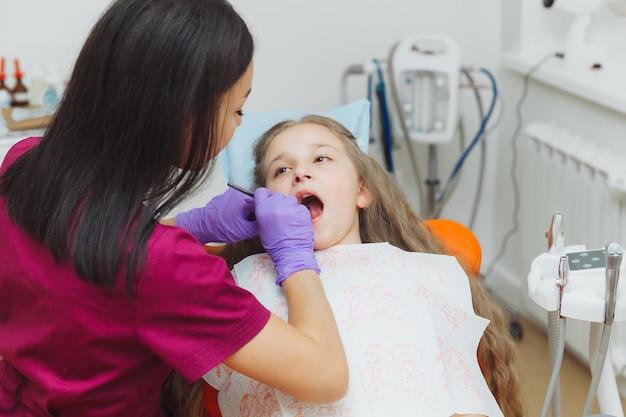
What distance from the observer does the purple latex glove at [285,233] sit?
1437mm

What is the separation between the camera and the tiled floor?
2.45 meters

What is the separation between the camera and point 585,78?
247 centimetres

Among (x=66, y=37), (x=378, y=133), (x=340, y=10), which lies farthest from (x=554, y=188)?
(x=66, y=37)

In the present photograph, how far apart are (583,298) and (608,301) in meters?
0.05

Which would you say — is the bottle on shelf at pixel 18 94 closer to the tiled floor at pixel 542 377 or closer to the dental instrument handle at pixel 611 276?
the tiled floor at pixel 542 377

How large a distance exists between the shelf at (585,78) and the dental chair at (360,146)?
0.62 metres

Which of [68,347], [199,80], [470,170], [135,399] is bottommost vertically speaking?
[470,170]

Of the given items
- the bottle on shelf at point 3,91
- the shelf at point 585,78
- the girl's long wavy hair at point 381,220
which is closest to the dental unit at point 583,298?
the girl's long wavy hair at point 381,220

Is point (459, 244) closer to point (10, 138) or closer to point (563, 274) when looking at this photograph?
point (563, 274)

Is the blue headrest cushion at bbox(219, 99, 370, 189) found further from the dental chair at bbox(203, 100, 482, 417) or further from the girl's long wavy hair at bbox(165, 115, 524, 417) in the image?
the girl's long wavy hair at bbox(165, 115, 524, 417)

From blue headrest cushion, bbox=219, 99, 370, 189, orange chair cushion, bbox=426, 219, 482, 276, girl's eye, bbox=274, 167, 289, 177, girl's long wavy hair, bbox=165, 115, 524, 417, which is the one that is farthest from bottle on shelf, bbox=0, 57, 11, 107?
orange chair cushion, bbox=426, 219, 482, 276

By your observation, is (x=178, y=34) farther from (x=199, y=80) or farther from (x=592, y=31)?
A: (x=592, y=31)

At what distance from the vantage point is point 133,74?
1150 millimetres

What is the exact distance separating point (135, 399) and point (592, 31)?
77.9 inches
